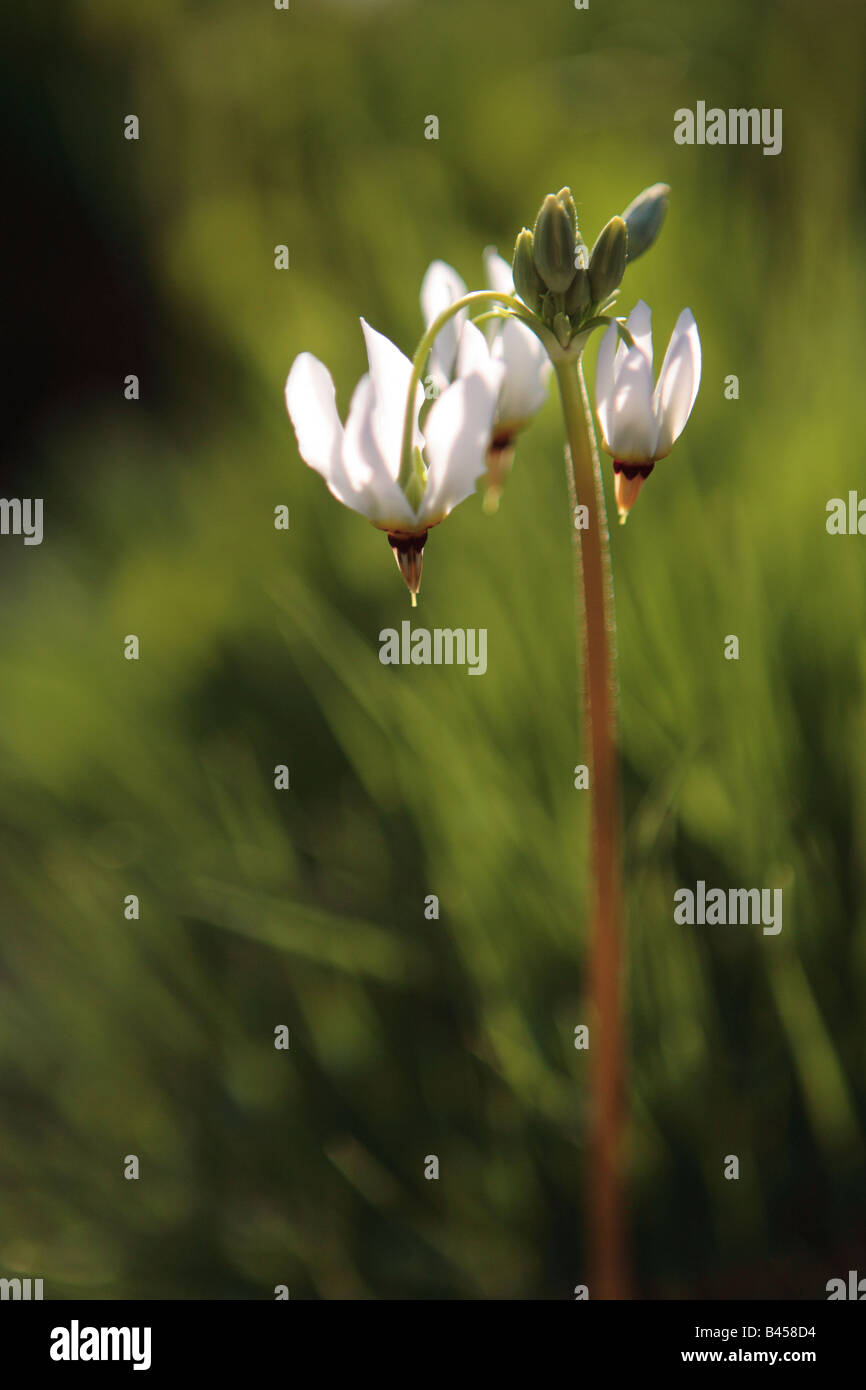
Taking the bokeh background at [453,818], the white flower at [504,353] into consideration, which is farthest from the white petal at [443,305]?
the bokeh background at [453,818]

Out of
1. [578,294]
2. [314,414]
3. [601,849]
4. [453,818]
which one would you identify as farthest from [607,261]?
[453,818]

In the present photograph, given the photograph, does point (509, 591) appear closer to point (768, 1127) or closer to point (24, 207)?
point (768, 1127)

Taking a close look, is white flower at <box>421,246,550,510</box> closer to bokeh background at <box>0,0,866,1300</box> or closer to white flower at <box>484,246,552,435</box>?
white flower at <box>484,246,552,435</box>

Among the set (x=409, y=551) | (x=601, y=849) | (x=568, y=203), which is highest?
(x=568, y=203)

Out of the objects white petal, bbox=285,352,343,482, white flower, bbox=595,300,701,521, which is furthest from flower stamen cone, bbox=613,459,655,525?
white petal, bbox=285,352,343,482

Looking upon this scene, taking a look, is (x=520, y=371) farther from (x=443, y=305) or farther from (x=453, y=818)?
(x=453, y=818)

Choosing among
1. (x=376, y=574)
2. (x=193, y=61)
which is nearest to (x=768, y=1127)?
(x=376, y=574)

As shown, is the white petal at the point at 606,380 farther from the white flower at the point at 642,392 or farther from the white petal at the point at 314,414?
the white petal at the point at 314,414
